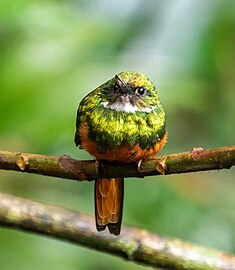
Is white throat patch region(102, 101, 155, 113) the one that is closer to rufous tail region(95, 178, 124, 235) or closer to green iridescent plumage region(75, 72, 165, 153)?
green iridescent plumage region(75, 72, 165, 153)

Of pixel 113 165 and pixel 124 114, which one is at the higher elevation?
pixel 124 114

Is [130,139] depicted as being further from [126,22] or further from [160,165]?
[126,22]

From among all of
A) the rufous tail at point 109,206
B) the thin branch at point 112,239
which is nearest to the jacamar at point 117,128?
the rufous tail at point 109,206

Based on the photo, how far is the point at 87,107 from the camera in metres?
2.17

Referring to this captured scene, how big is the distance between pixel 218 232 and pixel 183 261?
1022mm

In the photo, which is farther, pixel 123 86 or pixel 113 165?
pixel 123 86

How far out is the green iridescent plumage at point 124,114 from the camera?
2.01m

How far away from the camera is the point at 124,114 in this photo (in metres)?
2.08

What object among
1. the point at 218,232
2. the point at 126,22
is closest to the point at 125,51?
the point at 126,22

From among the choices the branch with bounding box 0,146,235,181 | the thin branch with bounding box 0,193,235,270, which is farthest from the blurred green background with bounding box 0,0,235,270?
the branch with bounding box 0,146,235,181

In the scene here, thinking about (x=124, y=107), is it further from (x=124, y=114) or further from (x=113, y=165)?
(x=113, y=165)

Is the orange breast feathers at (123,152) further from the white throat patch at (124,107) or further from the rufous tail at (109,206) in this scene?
the rufous tail at (109,206)

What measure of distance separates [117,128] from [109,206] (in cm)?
33

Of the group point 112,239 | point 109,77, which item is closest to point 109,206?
point 112,239
